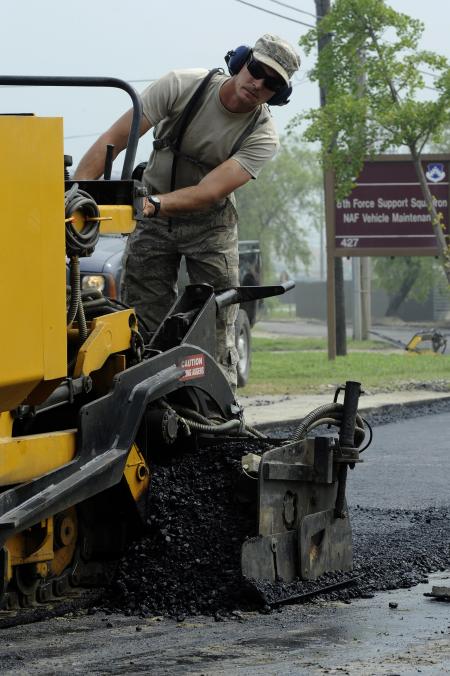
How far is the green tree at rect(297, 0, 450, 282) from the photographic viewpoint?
1978 centimetres

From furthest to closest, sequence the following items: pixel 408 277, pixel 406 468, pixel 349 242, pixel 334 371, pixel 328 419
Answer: pixel 408 277
pixel 349 242
pixel 334 371
pixel 406 468
pixel 328 419

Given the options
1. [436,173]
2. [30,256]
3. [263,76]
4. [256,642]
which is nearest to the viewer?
[30,256]

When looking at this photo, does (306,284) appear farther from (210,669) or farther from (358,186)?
(210,669)

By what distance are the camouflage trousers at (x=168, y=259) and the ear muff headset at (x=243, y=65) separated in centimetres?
60

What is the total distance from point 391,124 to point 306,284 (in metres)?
30.3

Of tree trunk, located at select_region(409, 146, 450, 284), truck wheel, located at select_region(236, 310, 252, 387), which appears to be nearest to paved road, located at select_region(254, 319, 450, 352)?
tree trunk, located at select_region(409, 146, 450, 284)

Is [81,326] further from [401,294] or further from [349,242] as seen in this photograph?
[401,294]

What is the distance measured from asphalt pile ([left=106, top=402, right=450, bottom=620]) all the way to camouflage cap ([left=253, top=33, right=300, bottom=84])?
1.69m

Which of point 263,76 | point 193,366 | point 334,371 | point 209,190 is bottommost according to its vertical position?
point 334,371

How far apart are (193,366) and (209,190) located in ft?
3.08

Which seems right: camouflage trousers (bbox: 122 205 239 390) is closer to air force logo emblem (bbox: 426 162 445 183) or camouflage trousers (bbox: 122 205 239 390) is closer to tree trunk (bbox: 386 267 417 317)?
air force logo emblem (bbox: 426 162 445 183)

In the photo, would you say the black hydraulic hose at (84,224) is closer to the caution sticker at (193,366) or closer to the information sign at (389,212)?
the caution sticker at (193,366)

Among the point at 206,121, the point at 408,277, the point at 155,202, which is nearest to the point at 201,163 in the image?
the point at 206,121

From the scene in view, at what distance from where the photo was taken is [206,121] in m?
6.77
